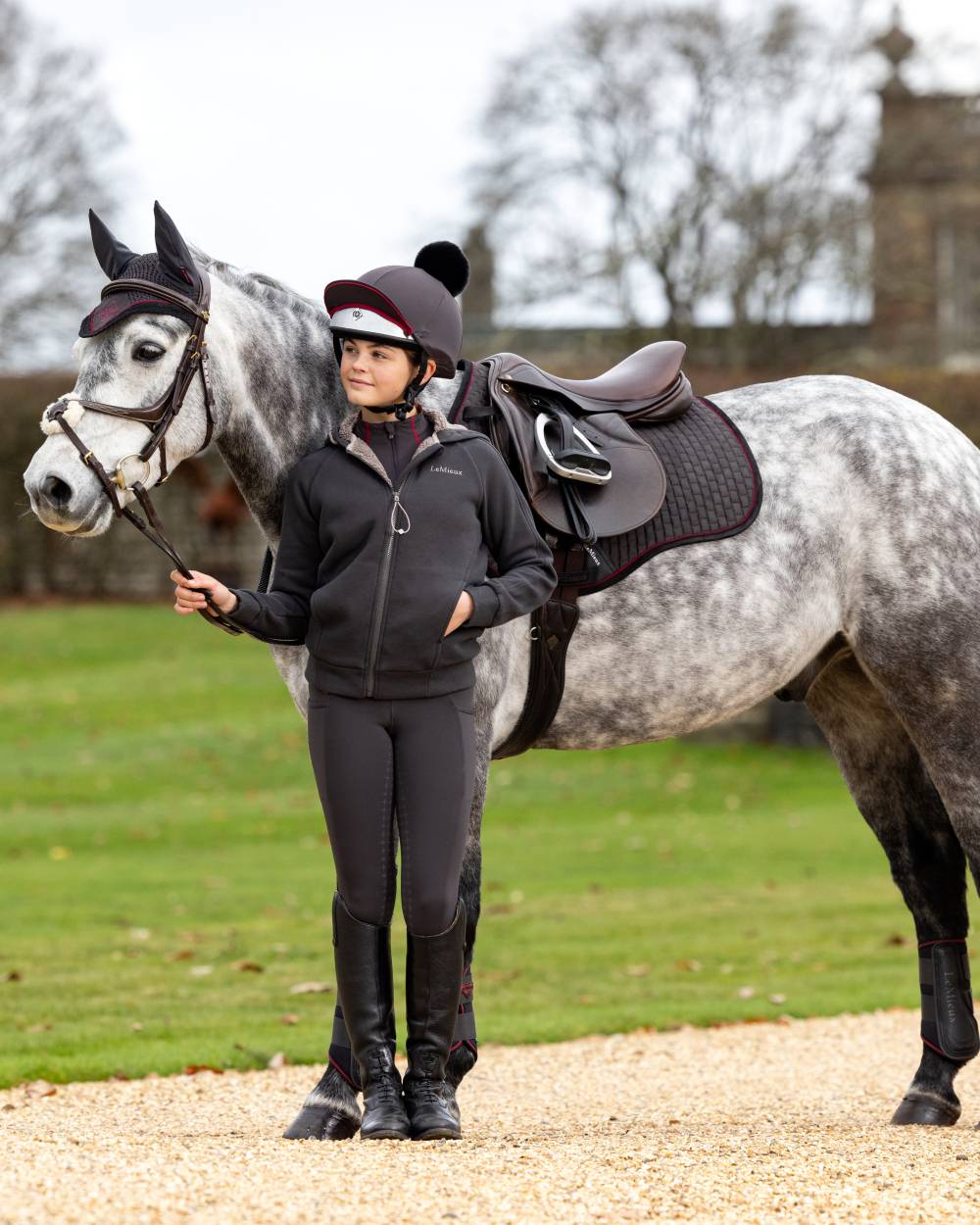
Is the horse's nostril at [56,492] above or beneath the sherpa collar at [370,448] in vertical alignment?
beneath

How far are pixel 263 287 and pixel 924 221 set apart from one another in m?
27.2

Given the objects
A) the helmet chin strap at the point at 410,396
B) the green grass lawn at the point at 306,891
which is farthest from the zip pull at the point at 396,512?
the green grass lawn at the point at 306,891

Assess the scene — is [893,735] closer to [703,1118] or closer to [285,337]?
[703,1118]

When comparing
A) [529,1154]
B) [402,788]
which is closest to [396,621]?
[402,788]

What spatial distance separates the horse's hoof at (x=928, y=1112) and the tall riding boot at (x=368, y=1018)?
5.45 ft

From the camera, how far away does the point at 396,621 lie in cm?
370

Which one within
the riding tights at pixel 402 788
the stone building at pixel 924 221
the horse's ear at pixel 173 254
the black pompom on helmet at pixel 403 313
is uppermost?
the stone building at pixel 924 221

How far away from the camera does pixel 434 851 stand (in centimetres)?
376

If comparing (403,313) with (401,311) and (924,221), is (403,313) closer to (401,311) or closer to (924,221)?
(401,311)

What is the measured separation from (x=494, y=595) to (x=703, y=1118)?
85.6 inches

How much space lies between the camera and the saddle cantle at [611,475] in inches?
162

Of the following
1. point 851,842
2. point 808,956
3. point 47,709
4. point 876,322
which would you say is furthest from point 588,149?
A: point 808,956

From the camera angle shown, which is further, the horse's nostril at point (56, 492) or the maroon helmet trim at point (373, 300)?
the maroon helmet trim at point (373, 300)

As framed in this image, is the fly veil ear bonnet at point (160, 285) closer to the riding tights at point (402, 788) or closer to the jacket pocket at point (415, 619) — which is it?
the jacket pocket at point (415, 619)
